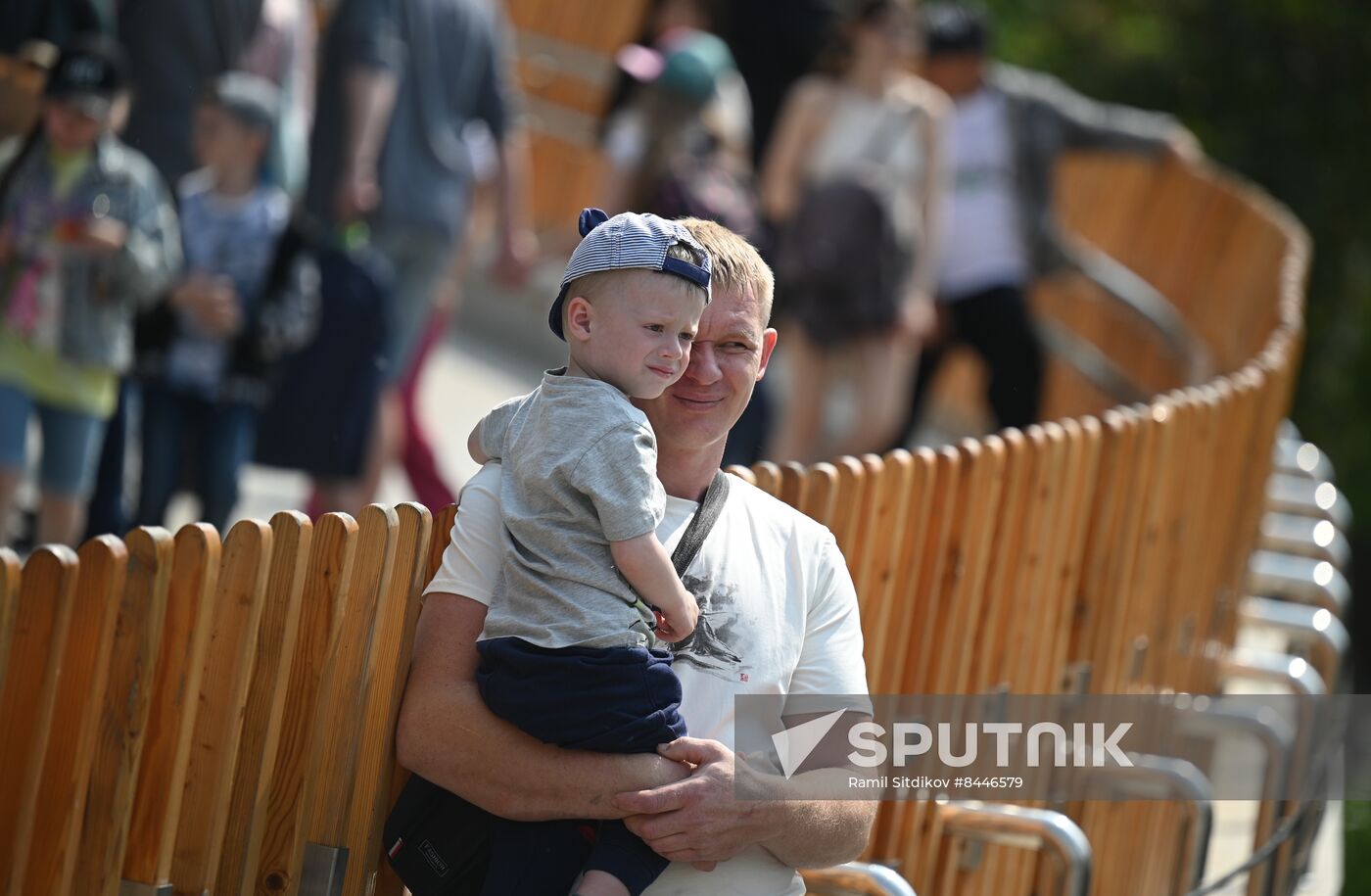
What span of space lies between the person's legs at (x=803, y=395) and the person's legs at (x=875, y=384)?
0.13 meters

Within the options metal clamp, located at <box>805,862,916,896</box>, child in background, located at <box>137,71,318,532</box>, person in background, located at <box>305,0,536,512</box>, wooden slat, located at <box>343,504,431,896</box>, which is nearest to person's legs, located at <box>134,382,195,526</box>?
child in background, located at <box>137,71,318,532</box>

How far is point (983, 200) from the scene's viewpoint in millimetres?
8336

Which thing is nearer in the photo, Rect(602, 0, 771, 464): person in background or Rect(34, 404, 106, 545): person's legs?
Rect(34, 404, 106, 545): person's legs

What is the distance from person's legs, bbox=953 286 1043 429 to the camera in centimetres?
827

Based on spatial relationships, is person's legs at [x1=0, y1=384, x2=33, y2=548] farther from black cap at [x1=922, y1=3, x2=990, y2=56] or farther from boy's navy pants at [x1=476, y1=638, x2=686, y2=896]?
black cap at [x1=922, y1=3, x2=990, y2=56]

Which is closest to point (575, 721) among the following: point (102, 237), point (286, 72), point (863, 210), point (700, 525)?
point (700, 525)

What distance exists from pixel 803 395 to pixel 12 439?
327 centimetres

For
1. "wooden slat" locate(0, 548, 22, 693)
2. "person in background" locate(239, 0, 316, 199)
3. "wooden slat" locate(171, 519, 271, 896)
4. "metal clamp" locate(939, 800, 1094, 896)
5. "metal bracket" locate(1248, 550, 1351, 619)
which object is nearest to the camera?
"wooden slat" locate(0, 548, 22, 693)

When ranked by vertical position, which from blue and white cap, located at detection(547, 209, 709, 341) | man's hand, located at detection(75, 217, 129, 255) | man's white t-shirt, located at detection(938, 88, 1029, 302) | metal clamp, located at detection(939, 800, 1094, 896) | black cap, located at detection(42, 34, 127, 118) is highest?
man's white t-shirt, located at detection(938, 88, 1029, 302)

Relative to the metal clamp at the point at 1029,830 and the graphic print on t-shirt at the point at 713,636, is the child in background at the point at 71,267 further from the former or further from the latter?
the graphic print on t-shirt at the point at 713,636

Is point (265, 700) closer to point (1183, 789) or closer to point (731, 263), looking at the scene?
point (731, 263)

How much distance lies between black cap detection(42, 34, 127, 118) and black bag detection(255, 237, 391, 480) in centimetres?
128

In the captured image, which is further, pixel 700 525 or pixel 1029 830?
pixel 1029 830

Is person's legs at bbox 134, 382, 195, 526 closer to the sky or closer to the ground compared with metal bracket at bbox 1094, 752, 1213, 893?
closer to the sky
